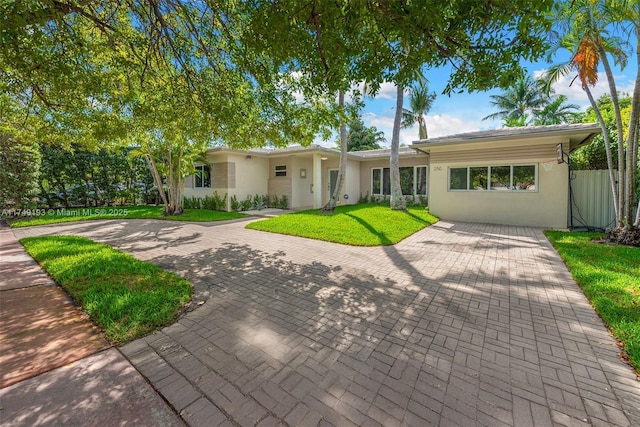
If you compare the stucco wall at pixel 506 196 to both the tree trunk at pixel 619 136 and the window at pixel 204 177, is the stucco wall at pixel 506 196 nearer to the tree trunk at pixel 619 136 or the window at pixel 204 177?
the tree trunk at pixel 619 136

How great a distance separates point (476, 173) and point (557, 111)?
21.0 m

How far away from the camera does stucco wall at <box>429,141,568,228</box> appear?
9367mm

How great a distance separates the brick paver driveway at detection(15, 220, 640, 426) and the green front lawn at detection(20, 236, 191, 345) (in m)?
0.30

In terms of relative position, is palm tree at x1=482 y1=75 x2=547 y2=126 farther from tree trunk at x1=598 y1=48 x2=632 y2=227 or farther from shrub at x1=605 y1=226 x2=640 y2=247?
shrub at x1=605 y1=226 x2=640 y2=247

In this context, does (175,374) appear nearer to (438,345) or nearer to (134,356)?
(134,356)

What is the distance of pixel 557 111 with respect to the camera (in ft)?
77.9

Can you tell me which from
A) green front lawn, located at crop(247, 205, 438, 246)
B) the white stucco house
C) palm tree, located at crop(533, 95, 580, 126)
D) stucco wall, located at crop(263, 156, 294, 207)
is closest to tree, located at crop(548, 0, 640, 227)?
the white stucco house

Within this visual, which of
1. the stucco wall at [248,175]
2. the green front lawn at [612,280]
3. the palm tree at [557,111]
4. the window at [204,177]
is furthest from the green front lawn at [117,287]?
the palm tree at [557,111]

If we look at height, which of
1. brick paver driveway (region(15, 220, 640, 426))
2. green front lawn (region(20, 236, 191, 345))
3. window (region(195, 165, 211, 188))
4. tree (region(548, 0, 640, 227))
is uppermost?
tree (region(548, 0, 640, 227))

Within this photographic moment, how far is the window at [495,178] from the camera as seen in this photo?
984 cm

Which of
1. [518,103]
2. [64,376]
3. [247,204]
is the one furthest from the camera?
[518,103]

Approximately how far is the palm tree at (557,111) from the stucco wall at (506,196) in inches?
776

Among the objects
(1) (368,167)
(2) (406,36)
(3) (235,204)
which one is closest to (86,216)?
(3) (235,204)

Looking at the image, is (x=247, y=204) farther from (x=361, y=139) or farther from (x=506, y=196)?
(x=361, y=139)
